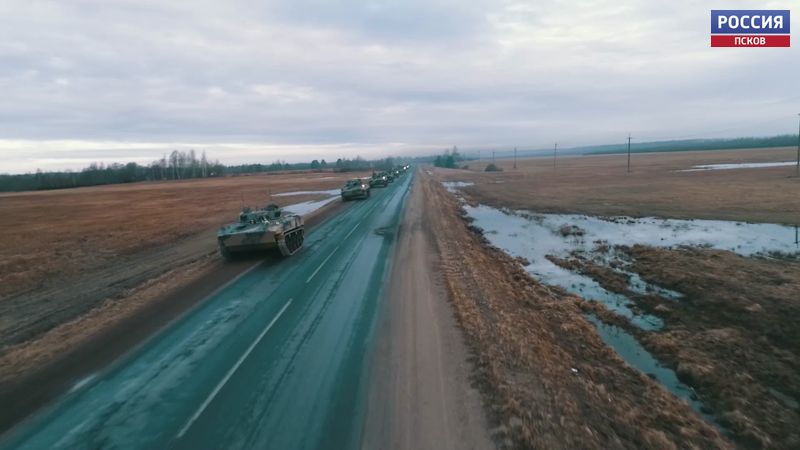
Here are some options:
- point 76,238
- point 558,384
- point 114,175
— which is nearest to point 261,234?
point 558,384

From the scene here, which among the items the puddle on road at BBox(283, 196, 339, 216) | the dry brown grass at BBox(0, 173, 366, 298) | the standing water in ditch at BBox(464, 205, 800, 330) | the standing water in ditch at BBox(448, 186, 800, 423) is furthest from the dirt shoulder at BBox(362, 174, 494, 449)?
the puddle on road at BBox(283, 196, 339, 216)

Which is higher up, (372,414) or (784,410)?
(372,414)

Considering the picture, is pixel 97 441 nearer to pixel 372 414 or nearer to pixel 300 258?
pixel 372 414

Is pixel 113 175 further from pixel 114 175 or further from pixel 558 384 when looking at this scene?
pixel 558 384

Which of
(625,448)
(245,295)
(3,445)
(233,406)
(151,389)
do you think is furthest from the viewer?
(245,295)

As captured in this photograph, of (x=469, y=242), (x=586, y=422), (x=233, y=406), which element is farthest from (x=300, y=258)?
(x=586, y=422)

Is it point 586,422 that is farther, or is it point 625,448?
point 586,422
